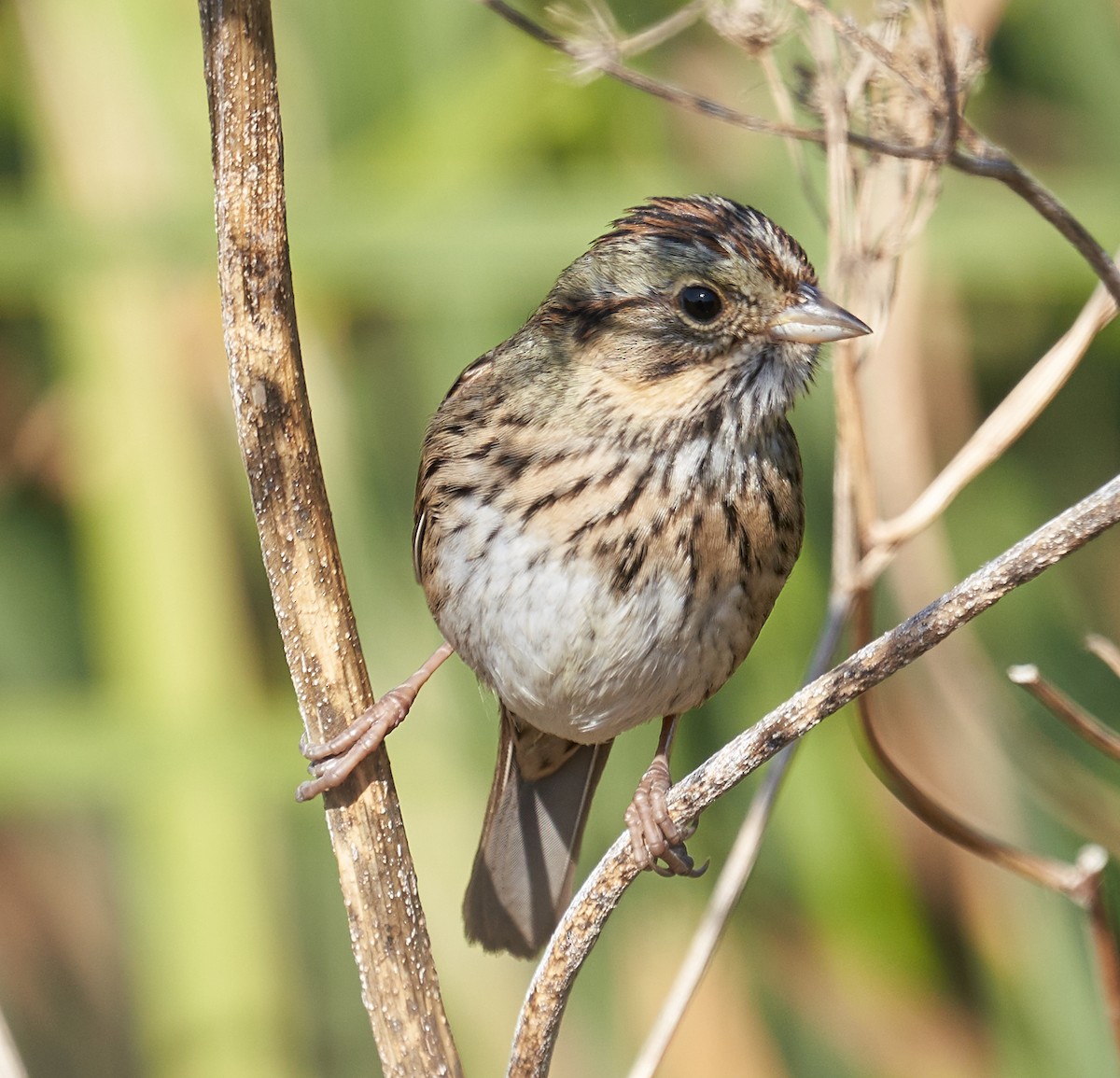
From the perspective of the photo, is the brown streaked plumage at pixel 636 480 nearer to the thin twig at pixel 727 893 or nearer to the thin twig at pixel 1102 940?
the thin twig at pixel 727 893

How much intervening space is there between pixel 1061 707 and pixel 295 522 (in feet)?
2.15

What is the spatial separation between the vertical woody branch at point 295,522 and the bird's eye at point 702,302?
567 mm

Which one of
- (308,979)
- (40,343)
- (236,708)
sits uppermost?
(40,343)

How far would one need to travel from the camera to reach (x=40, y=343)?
2.78 m

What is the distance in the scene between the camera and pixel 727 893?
1.55m

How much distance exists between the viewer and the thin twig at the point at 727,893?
149 centimetres

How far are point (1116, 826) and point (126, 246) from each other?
1659 mm

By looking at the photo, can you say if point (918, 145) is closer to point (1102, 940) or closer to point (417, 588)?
point (1102, 940)

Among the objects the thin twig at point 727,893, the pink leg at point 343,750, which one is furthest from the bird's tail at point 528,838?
the pink leg at point 343,750

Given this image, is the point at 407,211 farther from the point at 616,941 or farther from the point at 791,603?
the point at 616,941

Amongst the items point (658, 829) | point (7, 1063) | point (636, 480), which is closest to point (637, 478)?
point (636, 480)

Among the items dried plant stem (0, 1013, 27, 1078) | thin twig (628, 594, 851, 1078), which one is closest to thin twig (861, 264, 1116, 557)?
thin twig (628, 594, 851, 1078)

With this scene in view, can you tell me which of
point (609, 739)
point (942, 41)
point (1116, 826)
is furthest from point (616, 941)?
point (942, 41)

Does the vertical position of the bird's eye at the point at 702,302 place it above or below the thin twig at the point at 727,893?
above
